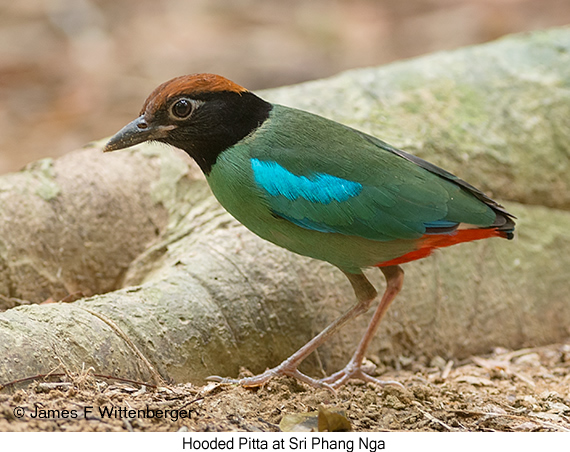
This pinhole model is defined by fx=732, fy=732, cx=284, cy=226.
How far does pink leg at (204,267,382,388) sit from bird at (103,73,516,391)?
4 centimetres

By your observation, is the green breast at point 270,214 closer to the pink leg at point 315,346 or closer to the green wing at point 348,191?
the green wing at point 348,191

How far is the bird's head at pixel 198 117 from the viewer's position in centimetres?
380

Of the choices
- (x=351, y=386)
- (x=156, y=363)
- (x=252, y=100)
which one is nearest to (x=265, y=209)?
(x=252, y=100)

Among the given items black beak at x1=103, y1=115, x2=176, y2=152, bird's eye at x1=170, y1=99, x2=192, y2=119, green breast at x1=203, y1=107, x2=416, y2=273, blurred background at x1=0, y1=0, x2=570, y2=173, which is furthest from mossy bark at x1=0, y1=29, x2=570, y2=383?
blurred background at x1=0, y1=0, x2=570, y2=173

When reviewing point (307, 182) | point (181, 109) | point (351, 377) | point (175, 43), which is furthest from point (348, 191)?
point (175, 43)

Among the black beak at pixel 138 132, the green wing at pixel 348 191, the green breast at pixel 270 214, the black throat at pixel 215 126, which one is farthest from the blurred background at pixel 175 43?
the green wing at pixel 348 191

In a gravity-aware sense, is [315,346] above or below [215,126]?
below

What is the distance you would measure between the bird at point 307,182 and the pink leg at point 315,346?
4 cm

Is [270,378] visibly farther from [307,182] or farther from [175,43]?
[175,43]

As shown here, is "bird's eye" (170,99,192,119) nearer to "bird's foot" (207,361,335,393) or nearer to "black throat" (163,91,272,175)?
"black throat" (163,91,272,175)

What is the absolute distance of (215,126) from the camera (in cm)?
387

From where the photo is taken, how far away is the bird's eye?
3812mm

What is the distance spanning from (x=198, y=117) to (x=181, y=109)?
10 cm

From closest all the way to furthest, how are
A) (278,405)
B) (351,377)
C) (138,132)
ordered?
(278,405), (138,132), (351,377)
